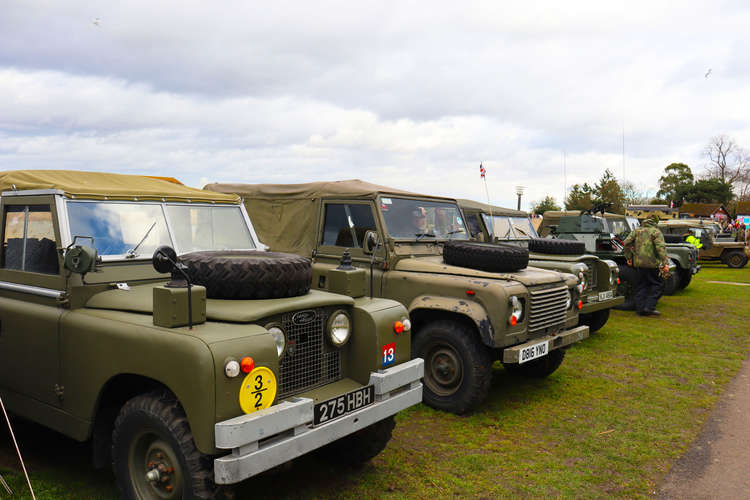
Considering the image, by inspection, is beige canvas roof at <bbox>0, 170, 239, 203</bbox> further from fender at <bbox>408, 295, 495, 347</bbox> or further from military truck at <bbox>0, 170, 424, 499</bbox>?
fender at <bbox>408, 295, 495, 347</bbox>

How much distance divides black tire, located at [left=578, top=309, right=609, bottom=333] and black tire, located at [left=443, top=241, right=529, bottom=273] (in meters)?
3.79

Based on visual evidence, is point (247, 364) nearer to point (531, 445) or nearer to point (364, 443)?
point (364, 443)

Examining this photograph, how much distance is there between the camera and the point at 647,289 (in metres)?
10.9

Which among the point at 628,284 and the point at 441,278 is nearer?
the point at 441,278

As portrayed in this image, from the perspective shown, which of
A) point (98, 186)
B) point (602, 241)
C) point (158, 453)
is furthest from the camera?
point (602, 241)

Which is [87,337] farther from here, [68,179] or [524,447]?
[524,447]

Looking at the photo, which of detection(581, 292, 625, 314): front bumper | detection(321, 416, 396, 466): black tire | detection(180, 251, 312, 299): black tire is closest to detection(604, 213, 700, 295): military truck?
detection(581, 292, 625, 314): front bumper

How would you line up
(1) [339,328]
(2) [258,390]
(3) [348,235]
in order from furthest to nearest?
(3) [348,235]
(1) [339,328]
(2) [258,390]

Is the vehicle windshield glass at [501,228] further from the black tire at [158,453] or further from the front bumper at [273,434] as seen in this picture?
the black tire at [158,453]

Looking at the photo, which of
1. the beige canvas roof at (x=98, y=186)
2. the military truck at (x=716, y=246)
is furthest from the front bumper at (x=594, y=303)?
the military truck at (x=716, y=246)

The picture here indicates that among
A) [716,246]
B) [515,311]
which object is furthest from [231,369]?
[716,246]

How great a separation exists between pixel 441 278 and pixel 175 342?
3140 mm

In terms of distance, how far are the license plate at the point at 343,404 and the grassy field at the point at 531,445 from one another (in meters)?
0.49

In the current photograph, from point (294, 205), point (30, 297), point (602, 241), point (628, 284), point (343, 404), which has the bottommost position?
point (628, 284)
